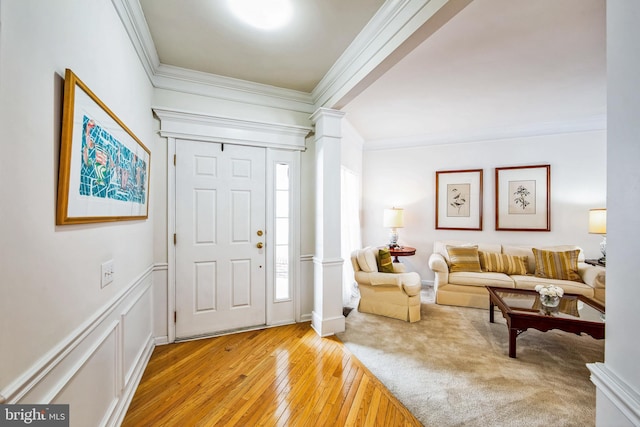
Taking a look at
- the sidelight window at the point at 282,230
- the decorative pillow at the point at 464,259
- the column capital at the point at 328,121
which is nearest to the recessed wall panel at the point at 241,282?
the sidelight window at the point at 282,230

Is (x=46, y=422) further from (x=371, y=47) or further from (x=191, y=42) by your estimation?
(x=371, y=47)

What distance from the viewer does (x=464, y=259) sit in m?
3.96

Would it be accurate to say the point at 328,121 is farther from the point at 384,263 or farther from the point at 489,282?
the point at 489,282

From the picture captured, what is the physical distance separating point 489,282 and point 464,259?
0.46 m

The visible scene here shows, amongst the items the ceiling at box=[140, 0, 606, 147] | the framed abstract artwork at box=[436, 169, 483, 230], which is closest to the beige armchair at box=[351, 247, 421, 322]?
the framed abstract artwork at box=[436, 169, 483, 230]

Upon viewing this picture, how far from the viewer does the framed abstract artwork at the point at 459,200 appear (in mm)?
4555

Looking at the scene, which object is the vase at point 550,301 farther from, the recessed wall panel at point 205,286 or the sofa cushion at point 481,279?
the recessed wall panel at point 205,286

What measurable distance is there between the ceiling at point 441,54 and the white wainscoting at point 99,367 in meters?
1.91

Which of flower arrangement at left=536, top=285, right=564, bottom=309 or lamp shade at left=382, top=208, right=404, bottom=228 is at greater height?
lamp shade at left=382, top=208, right=404, bottom=228

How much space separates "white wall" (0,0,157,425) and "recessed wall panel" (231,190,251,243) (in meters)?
1.25

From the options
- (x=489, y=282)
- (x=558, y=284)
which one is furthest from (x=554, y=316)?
(x=558, y=284)

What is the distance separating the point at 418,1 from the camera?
1531mm

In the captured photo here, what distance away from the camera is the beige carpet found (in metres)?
1.72

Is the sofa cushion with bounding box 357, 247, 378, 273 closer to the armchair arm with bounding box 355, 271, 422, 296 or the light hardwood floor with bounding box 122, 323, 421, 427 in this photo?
the armchair arm with bounding box 355, 271, 422, 296
